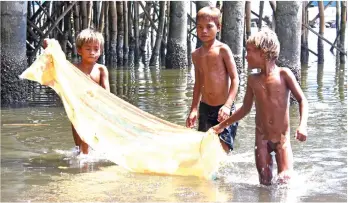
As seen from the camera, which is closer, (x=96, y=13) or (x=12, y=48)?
(x=12, y=48)

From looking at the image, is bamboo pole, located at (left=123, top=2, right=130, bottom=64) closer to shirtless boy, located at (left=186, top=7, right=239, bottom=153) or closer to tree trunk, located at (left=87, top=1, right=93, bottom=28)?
tree trunk, located at (left=87, top=1, right=93, bottom=28)

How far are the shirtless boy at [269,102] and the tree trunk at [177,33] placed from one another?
419 inches

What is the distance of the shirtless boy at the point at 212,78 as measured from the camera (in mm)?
5734

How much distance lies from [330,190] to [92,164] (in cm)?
196

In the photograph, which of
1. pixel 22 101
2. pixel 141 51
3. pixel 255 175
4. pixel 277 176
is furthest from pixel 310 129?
pixel 141 51

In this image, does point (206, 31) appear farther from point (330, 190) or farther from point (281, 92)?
point (330, 190)

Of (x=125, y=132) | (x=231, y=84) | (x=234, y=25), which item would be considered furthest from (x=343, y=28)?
(x=125, y=132)

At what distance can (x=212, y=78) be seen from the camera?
5.91 metres

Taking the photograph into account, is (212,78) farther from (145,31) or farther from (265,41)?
(145,31)

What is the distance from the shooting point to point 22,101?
31.8ft

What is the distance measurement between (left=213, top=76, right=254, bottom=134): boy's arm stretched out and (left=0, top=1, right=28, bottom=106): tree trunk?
4.81 m

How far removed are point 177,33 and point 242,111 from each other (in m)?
10.8

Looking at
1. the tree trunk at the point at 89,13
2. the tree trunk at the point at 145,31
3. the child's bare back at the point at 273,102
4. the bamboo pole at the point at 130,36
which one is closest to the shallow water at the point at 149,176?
the child's bare back at the point at 273,102

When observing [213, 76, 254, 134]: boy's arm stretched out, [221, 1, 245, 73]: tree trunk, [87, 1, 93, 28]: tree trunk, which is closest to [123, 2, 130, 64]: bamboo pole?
[87, 1, 93, 28]: tree trunk
